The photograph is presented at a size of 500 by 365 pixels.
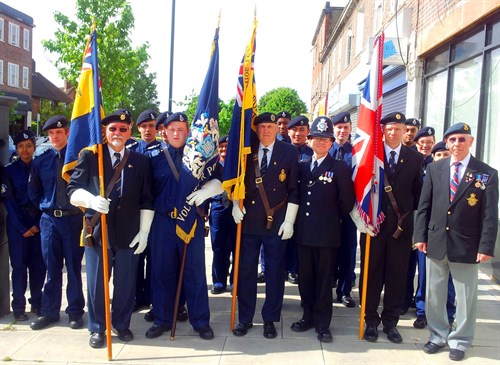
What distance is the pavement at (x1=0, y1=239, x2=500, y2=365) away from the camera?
4.14m

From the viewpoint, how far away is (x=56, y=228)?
4719 mm

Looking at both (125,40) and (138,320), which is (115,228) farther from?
(125,40)

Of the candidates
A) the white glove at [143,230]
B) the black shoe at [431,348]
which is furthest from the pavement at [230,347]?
the white glove at [143,230]

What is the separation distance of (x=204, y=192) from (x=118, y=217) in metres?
0.80

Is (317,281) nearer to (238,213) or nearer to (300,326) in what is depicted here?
(300,326)

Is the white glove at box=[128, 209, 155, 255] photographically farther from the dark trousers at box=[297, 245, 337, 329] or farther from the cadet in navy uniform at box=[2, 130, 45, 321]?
the dark trousers at box=[297, 245, 337, 329]

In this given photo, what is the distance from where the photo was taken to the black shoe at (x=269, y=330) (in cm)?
462

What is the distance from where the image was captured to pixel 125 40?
15.0 metres

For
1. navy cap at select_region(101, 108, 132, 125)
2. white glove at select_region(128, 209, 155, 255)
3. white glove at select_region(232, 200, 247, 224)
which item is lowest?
white glove at select_region(128, 209, 155, 255)

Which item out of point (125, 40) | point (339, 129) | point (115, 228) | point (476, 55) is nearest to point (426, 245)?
point (339, 129)

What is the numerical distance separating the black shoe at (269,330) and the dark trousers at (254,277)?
41 millimetres

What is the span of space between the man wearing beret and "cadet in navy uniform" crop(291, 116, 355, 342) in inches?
28.3

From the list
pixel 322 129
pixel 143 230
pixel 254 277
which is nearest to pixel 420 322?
pixel 254 277

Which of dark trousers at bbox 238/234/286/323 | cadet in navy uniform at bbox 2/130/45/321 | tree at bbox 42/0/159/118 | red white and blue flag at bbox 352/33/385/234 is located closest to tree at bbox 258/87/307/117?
tree at bbox 42/0/159/118
